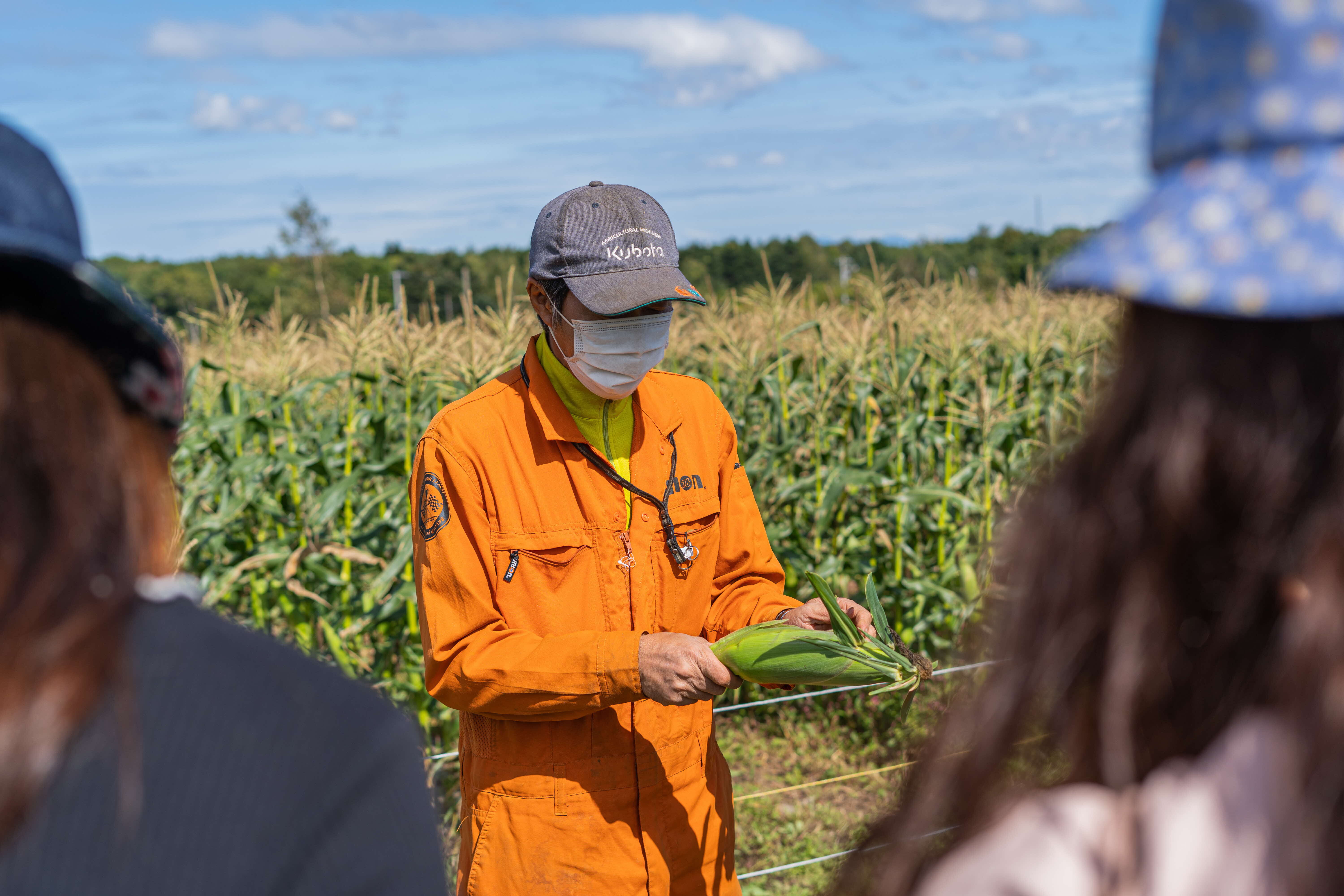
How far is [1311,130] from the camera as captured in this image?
682mm

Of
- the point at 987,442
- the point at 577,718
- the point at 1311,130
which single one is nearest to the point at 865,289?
the point at 987,442

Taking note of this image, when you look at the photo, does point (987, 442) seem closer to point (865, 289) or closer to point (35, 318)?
point (865, 289)

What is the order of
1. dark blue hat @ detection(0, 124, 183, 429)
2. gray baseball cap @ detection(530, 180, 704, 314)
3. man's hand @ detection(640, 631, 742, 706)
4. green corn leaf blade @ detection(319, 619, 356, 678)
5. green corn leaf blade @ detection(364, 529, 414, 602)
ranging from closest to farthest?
1. dark blue hat @ detection(0, 124, 183, 429)
2. man's hand @ detection(640, 631, 742, 706)
3. gray baseball cap @ detection(530, 180, 704, 314)
4. green corn leaf blade @ detection(364, 529, 414, 602)
5. green corn leaf blade @ detection(319, 619, 356, 678)

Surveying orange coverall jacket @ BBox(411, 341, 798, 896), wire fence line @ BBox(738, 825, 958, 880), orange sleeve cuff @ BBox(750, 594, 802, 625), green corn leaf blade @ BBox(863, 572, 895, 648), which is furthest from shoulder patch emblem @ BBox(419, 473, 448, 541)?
wire fence line @ BBox(738, 825, 958, 880)

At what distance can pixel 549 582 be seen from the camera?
7.71ft

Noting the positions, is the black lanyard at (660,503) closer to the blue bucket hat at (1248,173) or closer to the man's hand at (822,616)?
the man's hand at (822,616)

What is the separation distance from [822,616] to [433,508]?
39.5 inches

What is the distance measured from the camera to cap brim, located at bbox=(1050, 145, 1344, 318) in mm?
677

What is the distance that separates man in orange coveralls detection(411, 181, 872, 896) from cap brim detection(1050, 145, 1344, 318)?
5.12ft

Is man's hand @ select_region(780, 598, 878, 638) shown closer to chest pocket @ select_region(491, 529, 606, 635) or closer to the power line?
the power line

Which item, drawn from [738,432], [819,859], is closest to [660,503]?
[819,859]

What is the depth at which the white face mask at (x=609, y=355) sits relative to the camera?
8.32ft

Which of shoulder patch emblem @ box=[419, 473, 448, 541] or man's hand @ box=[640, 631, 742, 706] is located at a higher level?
shoulder patch emblem @ box=[419, 473, 448, 541]

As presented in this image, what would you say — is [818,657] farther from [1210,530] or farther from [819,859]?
[1210,530]
